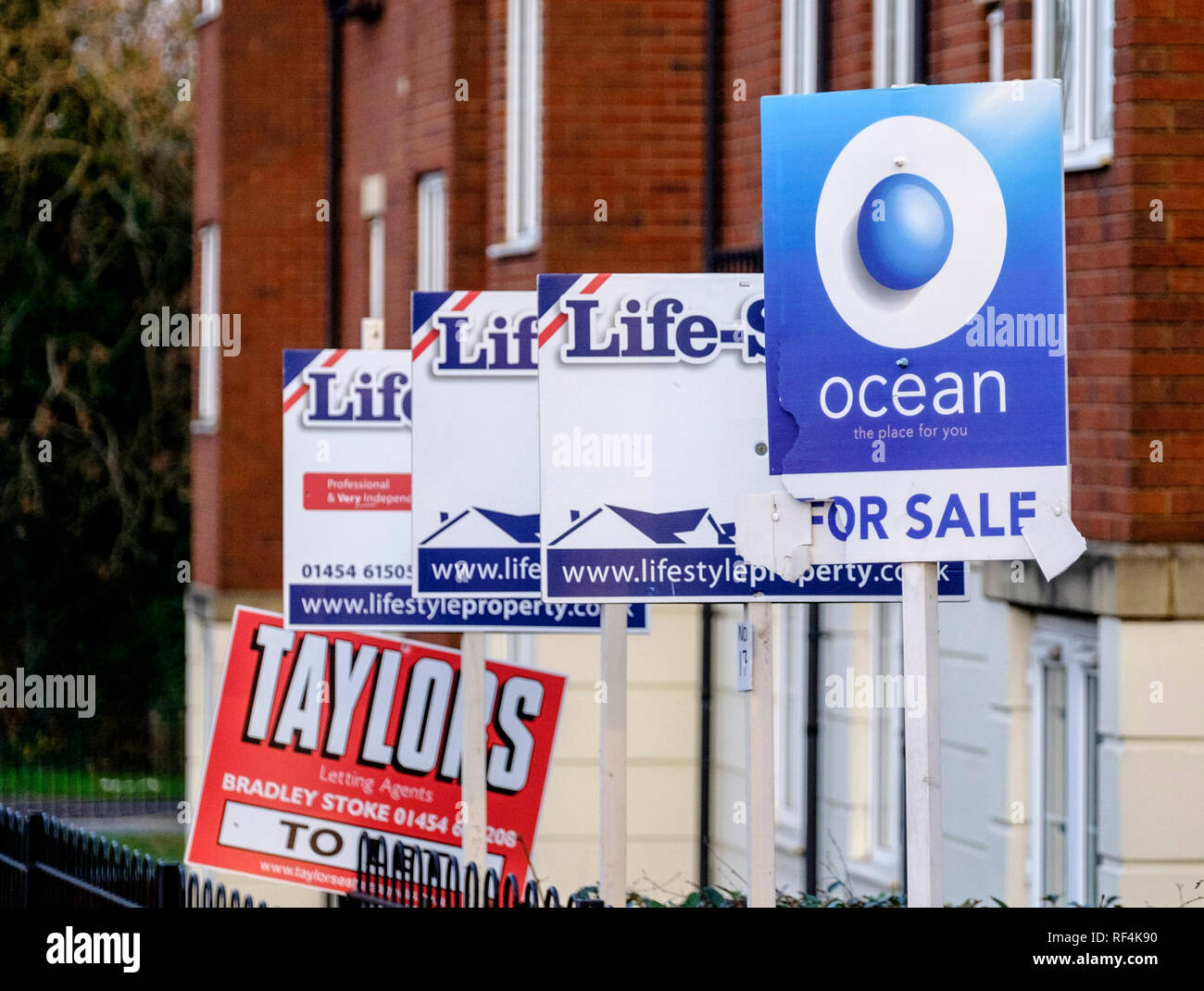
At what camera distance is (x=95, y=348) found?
38.6m

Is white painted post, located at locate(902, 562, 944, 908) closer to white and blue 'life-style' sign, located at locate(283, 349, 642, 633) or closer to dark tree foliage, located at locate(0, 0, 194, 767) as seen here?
white and blue 'life-style' sign, located at locate(283, 349, 642, 633)

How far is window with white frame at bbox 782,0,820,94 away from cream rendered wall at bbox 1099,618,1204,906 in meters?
4.95

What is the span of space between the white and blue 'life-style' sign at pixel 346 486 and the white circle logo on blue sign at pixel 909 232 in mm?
5018

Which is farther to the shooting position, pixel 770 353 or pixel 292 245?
pixel 292 245

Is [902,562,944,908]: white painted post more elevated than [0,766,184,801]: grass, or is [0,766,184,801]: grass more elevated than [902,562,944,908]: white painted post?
[902,562,944,908]: white painted post

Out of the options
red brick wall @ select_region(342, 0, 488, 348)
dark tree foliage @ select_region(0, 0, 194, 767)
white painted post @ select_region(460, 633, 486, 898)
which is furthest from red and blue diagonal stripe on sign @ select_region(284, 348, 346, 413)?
dark tree foliage @ select_region(0, 0, 194, 767)

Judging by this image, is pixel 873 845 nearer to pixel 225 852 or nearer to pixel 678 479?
pixel 225 852

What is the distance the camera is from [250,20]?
77.1ft

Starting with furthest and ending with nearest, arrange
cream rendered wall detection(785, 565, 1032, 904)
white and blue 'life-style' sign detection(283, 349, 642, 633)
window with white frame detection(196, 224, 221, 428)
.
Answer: window with white frame detection(196, 224, 221, 428) → white and blue 'life-style' sign detection(283, 349, 642, 633) → cream rendered wall detection(785, 565, 1032, 904)

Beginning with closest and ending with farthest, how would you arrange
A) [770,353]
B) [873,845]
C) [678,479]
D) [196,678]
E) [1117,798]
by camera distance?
[770,353] < [678,479] < [1117,798] < [873,845] < [196,678]

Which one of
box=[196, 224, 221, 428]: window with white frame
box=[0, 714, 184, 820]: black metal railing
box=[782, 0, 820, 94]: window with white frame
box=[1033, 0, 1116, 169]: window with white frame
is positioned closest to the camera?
box=[1033, 0, 1116, 169]: window with white frame

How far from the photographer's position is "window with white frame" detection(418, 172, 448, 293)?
18.7m
